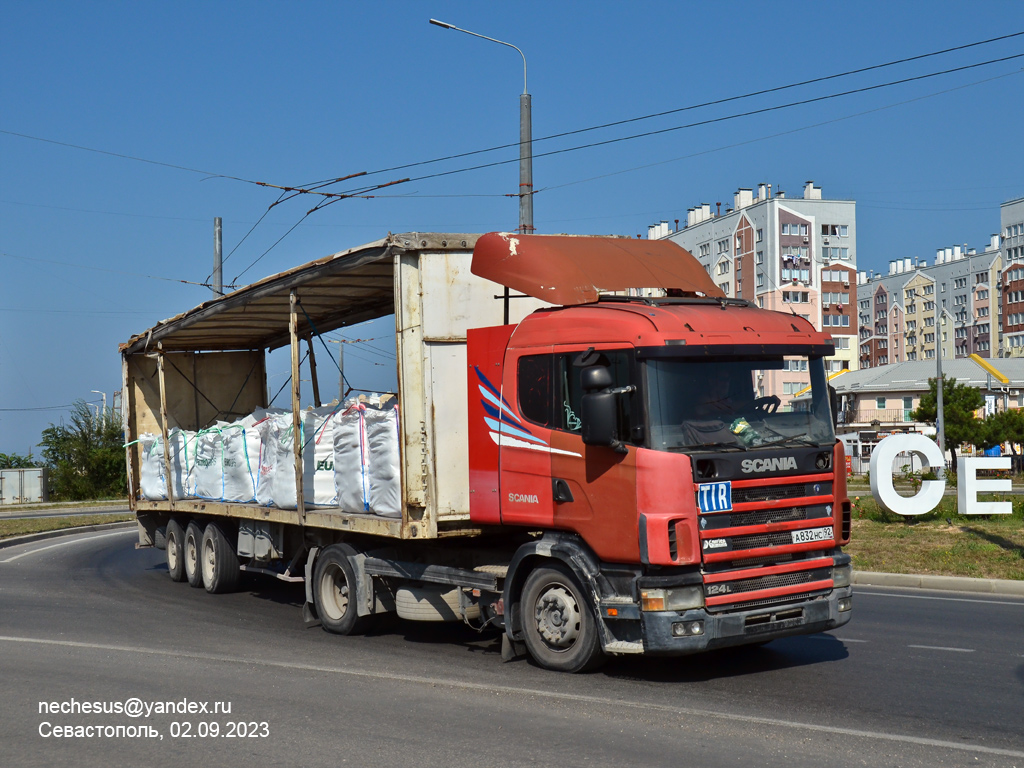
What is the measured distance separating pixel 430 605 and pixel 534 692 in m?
2.20

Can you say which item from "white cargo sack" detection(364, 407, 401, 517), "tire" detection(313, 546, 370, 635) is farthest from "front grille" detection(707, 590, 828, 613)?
"tire" detection(313, 546, 370, 635)

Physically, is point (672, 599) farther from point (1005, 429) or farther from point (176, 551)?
point (1005, 429)

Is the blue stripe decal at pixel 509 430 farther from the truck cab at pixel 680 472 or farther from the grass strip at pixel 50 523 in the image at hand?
the grass strip at pixel 50 523

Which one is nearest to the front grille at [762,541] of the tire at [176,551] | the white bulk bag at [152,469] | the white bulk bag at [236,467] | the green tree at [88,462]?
the white bulk bag at [236,467]

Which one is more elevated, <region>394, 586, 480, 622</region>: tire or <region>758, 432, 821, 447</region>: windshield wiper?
<region>758, 432, 821, 447</region>: windshield wiper

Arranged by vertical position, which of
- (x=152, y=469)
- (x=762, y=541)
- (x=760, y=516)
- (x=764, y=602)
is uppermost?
(x=152, y=469)

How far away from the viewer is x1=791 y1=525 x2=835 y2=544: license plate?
7855mm

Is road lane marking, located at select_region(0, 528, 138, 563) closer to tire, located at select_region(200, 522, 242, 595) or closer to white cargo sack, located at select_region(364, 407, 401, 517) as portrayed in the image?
tire, located at select_region(200, 522, 242, 595)

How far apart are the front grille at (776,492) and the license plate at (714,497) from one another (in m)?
0.06

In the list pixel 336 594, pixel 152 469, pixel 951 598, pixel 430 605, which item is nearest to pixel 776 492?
pixel 430 605

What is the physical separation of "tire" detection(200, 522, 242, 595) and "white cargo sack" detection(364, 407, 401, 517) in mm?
4880

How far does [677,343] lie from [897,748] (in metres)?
3.04

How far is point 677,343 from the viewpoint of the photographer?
7.66 m

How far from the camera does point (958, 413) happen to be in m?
67.8
